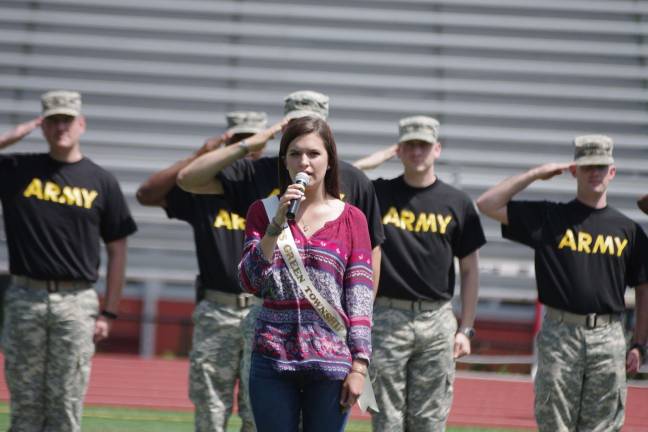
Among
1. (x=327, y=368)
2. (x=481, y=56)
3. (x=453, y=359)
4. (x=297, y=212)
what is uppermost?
(x=481, y=56)

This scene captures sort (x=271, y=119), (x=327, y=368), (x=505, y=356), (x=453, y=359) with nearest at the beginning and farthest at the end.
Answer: (x=327, y=368) < (x=453, y=359) < (x=505, y=356) < (x=271, y=119)

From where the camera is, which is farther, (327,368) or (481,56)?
(481,56)

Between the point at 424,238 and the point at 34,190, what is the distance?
1737 mm

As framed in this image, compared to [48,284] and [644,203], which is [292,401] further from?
[644,203]

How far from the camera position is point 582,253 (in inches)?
202

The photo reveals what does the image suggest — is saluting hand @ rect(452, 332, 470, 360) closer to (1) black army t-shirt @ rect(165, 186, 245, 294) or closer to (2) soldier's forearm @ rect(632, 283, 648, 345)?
(2) soldier's forearm @ rect(632, 283, 648, 345)

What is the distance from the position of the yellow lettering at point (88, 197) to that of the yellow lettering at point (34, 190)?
18cm

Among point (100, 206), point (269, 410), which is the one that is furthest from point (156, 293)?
point (269, 410)

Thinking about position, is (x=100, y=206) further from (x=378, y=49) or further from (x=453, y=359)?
(x=378, y=49)

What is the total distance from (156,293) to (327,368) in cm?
771

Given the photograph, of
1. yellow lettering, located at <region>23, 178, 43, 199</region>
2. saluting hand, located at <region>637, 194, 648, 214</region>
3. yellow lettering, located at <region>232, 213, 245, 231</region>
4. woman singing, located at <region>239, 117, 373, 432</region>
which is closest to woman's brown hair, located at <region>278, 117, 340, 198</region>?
woman singing, located at <region>239, 117, 373, 432</region>

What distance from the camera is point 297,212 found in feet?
11.1

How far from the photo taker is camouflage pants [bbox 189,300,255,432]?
514 cm

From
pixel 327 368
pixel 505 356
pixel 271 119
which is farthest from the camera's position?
pixel 271 119
